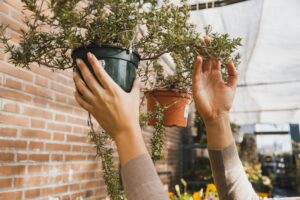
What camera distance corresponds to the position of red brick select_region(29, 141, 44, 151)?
2.08 metres

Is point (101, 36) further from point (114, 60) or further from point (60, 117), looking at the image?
point (60, 117)

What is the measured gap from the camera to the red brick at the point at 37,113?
205cm

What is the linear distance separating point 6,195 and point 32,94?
63 cm

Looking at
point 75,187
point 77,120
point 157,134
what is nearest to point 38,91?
point 77,120

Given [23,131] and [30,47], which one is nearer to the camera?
[30,47]

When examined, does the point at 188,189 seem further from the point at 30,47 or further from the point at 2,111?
the point at 30,47

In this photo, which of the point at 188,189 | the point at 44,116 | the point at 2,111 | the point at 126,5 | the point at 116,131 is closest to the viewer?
the point at 116,131

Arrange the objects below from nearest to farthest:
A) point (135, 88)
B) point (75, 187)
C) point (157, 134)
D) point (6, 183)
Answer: point (135, 88) < point (157, 134) < point (6, 183) < point (75, 187)

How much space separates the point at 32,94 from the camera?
6.95ft

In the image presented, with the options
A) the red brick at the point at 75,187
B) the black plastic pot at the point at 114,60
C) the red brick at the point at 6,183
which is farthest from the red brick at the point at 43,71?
the black plastic pot at the point at 114,60

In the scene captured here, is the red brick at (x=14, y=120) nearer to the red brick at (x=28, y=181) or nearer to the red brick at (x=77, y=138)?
the red brick at (x=28, y=181)

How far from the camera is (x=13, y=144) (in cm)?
193

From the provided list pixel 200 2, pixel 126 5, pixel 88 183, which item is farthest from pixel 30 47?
pixel 200 2

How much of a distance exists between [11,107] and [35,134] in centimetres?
29
